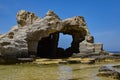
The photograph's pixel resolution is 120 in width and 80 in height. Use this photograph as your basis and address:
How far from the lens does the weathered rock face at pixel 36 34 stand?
2675 centimetres

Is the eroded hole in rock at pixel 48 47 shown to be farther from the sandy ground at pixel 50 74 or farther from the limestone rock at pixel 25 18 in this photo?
the sandy ground at pixel 50 74

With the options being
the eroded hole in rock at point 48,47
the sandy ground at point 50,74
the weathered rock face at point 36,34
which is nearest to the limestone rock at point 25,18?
the weathered rock face at point 36,34

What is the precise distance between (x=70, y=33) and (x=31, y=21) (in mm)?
8794

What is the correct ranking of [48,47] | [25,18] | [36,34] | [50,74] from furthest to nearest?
[48,47], [25,18], [36,34], [50,74]

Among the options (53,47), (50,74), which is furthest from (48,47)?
(50,74)

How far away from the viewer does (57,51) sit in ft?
127

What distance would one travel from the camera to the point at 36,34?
30.1 meters

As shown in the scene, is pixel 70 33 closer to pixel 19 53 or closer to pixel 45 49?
pixel 45 49

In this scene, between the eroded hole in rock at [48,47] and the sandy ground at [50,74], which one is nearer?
the sandy ground at [50,74]

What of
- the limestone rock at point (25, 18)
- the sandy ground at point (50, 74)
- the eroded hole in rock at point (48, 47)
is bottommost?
the sandy ground at point (50, 74)

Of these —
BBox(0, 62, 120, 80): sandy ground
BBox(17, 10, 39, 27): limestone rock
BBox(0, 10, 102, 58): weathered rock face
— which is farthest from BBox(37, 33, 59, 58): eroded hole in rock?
BBox(0, 62, 120, 80): sandy ground

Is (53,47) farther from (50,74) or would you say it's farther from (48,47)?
(50,74)

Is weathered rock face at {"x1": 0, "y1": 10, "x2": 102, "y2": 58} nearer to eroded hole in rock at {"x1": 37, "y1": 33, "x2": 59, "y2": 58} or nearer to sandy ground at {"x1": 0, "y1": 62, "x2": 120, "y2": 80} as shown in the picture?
eroded hole in rock at {"x1": 37, "y1": 33, "x2": 59, "y2": 58}

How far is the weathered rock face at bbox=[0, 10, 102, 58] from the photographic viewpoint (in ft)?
87.8
